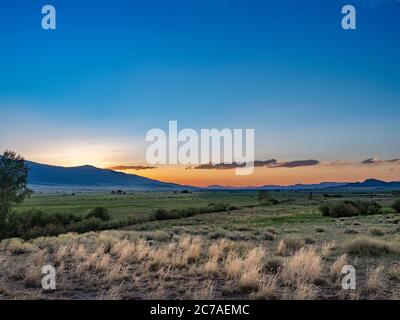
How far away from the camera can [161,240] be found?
23.2m

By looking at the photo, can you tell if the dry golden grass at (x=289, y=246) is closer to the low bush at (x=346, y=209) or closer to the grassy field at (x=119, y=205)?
the grassy field at (x=119, y=205)

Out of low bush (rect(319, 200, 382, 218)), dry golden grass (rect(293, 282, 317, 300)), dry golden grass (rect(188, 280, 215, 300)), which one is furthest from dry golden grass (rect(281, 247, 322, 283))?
low bush (rect(319, 200, 382, 218))

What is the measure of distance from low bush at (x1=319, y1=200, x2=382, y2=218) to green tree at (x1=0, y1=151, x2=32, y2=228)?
163 feet

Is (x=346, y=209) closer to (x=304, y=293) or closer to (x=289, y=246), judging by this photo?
(x=289, y=246)

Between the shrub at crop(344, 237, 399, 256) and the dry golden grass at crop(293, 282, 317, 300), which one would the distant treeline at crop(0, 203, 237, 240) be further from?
the dry golden grass at crop(293, 282, 317, 300)

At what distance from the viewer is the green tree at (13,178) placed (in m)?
39.3

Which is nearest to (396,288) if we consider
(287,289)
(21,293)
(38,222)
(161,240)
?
(287,289)

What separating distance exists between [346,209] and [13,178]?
56266 millimetres

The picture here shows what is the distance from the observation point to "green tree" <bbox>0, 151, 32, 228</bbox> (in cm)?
3928

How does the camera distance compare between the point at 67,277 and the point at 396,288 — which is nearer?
the point at 396,288

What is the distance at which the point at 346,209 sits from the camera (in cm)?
7469

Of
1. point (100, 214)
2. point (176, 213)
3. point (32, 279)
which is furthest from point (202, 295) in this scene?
point (176, 213)
